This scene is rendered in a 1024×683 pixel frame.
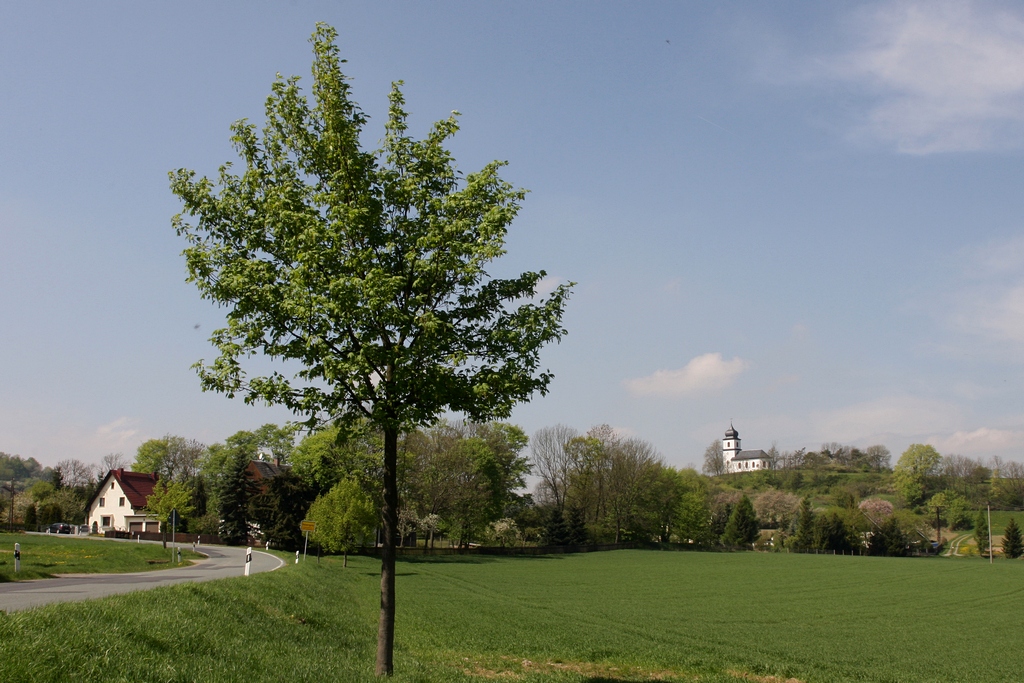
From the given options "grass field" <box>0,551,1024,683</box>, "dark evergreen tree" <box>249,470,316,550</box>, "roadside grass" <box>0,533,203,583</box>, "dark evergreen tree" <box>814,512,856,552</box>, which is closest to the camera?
"grass field" <box>0,551,1024,683</box>

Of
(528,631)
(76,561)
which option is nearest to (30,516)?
(76,561)

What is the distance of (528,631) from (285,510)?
40666mm

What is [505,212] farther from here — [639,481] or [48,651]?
[639,481]

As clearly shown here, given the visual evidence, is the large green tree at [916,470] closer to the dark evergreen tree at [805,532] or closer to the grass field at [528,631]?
the dark evergreen tree at [805,532]

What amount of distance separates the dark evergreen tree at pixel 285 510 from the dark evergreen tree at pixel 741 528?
8863 cm

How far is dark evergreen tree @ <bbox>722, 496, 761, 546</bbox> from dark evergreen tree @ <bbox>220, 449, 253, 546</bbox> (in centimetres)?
8590

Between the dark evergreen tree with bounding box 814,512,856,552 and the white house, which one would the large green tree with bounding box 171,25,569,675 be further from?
the dark evergreen tree with bounding box 814,512,856,552

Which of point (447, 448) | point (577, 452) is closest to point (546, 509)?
point (577, 452)

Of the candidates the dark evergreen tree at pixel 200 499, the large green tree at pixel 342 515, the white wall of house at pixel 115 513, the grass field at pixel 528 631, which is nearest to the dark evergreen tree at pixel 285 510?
Answer: the large green tree at pixel 342 515

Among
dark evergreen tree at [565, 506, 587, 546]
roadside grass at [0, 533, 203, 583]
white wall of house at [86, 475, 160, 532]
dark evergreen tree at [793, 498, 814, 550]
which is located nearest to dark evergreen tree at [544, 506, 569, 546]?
dark evergreen tree at [565, 506, 587, 546]

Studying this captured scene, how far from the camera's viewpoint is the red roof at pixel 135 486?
8625cm

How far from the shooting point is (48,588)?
21031 millimetres

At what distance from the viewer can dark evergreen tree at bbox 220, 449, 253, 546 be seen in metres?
70.5

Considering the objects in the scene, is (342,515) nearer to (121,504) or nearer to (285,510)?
(285,510)
